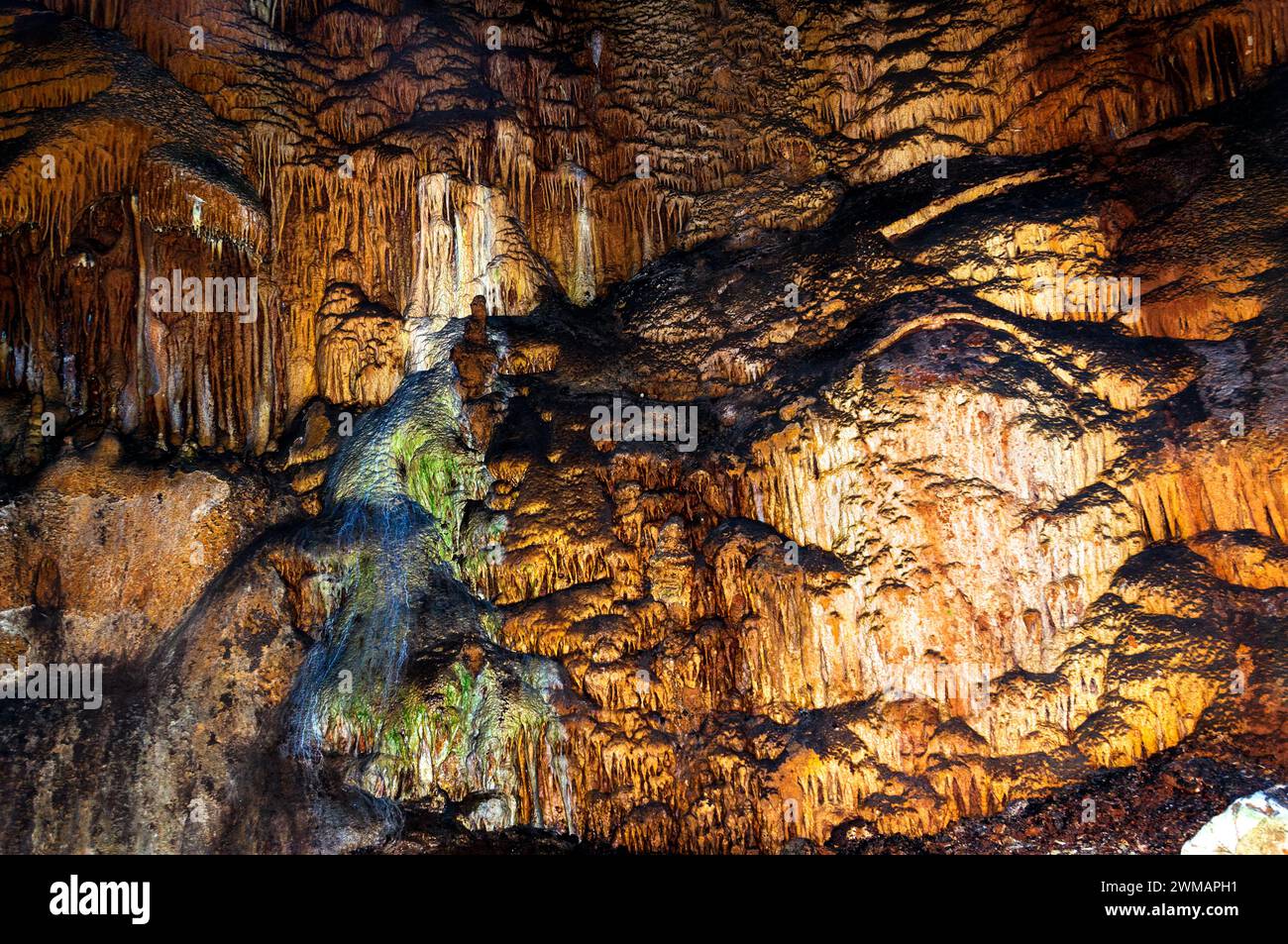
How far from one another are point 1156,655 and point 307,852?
823 cm

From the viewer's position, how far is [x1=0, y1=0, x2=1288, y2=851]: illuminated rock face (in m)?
10.9

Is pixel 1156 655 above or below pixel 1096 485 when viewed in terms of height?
below

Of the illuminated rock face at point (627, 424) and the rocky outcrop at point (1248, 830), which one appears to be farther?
the illuminated rock face at point (627, 424)

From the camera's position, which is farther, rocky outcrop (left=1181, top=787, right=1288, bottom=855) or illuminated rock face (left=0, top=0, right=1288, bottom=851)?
illuminated rock face (left=0, top=0, right=1288, bottom=851)

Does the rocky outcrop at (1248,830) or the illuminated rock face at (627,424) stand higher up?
the illuminated rock face at (627,424)

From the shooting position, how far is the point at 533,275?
605 inches

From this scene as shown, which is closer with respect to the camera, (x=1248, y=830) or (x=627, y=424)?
(x=1248, y=830)

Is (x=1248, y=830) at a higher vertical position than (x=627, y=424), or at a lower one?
lower

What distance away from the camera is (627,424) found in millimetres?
13523

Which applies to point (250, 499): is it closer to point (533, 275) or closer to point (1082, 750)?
point (533, 275)

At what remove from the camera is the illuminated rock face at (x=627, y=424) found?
428 inches

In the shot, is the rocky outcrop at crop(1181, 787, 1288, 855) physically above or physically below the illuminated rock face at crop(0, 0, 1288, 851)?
below
